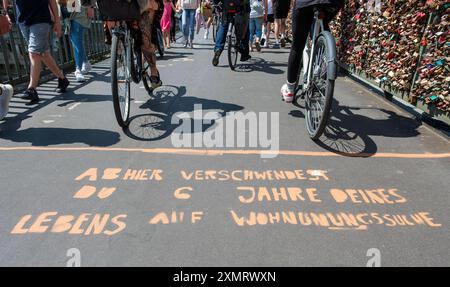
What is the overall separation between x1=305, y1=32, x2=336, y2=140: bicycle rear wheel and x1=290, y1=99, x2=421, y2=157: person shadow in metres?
0.20

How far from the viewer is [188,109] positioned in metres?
4.57

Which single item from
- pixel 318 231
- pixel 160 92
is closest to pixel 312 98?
pixel 318 231

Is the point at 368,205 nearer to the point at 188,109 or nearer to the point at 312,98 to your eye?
the point at 312,98

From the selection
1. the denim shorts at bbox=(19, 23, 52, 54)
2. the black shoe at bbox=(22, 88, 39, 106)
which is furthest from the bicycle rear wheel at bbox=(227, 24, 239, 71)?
the black shoe at bbox=(22, 88, 39, 106)

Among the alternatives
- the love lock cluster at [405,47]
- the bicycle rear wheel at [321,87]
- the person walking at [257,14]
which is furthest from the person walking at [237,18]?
the bicycle rear wheel at [321,87]

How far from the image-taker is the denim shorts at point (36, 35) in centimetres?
457

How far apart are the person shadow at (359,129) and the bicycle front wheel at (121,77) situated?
2007 millimetres

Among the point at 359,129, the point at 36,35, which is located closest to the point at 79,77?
the point at 36,35

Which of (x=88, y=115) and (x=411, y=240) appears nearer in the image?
(x=411, y=240)

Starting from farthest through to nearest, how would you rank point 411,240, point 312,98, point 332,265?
point 312,98 → point 411,240 → point 332,265

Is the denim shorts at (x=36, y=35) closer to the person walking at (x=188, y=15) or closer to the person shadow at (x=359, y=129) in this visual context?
the person shadow at (x=359, y=129)

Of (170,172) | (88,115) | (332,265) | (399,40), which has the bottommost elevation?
(332,265)

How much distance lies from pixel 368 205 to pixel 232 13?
5.35 metres

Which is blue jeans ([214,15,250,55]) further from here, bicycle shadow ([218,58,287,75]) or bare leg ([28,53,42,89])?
bare leg ([28,53,42,89])
